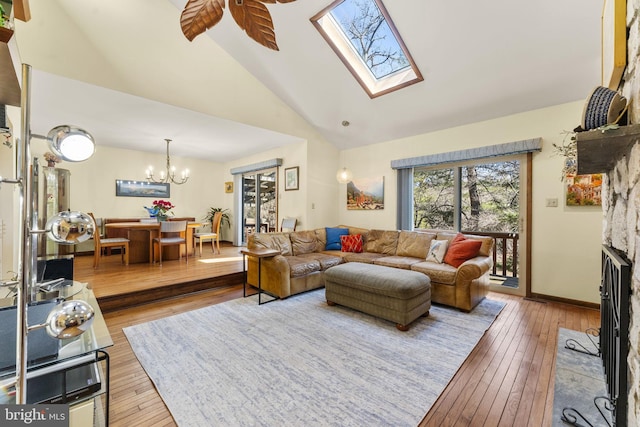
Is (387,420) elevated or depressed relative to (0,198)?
depressed

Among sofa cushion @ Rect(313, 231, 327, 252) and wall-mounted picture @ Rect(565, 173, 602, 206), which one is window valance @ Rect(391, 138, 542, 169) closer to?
wall-mounted picture @ Rect(565, 173, 602, 206)

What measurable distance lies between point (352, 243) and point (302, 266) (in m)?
1.31

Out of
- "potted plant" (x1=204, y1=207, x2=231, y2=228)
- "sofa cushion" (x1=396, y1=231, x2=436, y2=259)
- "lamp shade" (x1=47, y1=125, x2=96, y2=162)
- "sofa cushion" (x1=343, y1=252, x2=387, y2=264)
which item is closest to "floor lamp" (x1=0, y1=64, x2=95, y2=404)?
"lamp shade" (x1=47, y1=125, x2=96, y2=162)

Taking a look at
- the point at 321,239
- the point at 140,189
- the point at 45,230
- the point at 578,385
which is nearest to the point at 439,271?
the point at 578,385

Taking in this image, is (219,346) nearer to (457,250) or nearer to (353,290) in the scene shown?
(353,290)

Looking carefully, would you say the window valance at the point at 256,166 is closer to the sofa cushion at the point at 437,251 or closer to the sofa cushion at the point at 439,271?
the sofa cushion at the point at 437,251

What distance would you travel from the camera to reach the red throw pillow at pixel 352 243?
463cm

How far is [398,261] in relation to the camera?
3.77 m

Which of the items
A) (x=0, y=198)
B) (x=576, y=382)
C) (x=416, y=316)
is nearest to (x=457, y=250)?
(x=416, y=316)

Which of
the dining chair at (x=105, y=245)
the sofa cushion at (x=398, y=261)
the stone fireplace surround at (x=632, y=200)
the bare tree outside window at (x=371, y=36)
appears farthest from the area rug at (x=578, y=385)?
the dining chair at (x=105, y=245)

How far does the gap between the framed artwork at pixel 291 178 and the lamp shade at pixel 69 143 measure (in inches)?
173

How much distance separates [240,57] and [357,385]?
447 centimetres

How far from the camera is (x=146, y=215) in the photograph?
21.3 ft

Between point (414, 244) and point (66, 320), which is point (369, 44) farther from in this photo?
point (66, 320)
